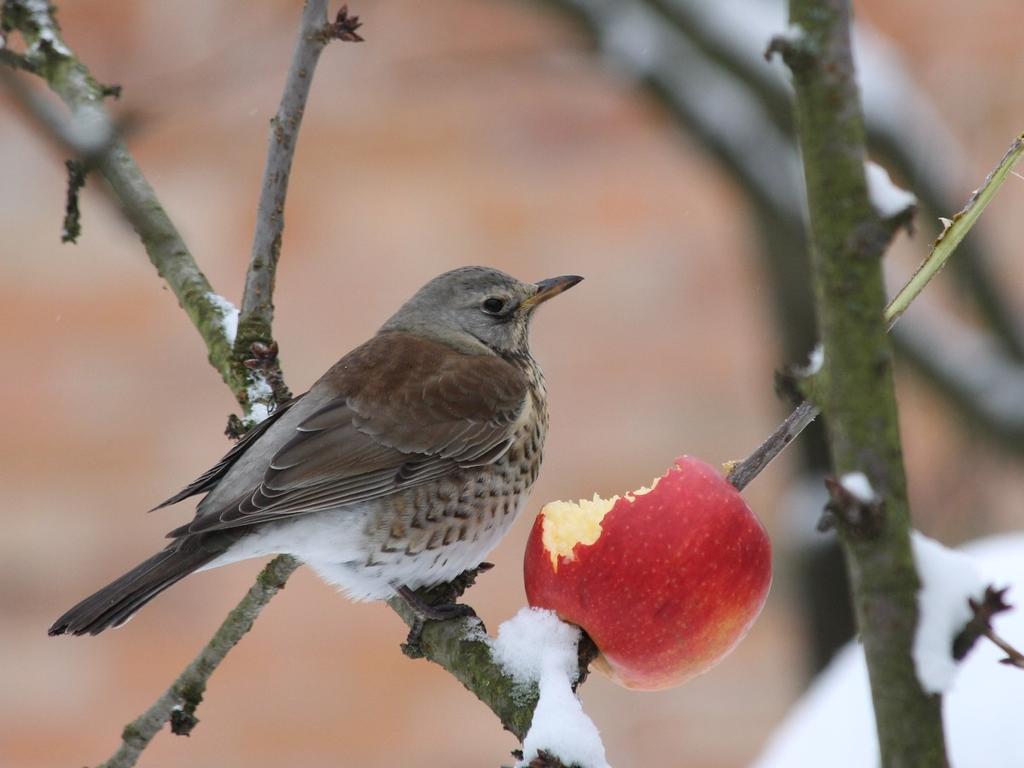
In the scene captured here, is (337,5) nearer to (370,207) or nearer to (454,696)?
(370,207)

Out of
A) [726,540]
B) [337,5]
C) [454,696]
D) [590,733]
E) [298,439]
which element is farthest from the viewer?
[337,5]

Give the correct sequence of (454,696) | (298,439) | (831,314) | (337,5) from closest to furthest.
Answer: (831,314) < (298,439) < (454,696) < (337,5)

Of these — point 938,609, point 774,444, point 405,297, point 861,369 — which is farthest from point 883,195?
point 405,297

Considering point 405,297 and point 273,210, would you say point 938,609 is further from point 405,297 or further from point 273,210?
point 405,297

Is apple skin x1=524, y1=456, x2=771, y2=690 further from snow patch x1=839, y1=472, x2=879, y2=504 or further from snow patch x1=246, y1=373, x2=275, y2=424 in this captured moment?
snow patch x1=246, y1=373, x2=275, y2=424

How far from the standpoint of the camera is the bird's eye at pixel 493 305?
2.19 m

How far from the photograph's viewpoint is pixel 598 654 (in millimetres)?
1362

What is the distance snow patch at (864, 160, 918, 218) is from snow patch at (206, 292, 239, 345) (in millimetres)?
1147

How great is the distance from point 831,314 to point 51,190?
3.07m

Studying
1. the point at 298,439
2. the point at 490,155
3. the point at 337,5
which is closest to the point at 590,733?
the point at 298,439

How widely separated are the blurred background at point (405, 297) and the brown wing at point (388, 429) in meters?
1.25

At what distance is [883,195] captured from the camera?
77 cm

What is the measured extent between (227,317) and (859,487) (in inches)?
47.9

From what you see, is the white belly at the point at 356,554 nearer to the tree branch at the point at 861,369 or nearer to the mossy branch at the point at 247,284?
the mossy branch at the point at 247,284
